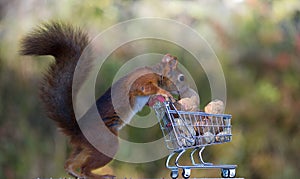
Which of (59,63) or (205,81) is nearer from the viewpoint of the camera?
(59,63)

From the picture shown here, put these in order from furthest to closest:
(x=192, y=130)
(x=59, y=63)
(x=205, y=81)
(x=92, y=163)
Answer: (x=205, y=81), (x=59, y=63), (x=92, y=163), (x=192, y=130)

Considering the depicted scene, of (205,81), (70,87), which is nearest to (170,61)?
(70,87)

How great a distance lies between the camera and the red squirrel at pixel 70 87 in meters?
2.98

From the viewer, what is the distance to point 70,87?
3.24 m

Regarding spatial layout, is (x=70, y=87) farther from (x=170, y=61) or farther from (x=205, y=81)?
(x=205, y=81)

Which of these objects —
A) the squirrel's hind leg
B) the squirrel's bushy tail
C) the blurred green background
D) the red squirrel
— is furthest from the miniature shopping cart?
the blurred green background

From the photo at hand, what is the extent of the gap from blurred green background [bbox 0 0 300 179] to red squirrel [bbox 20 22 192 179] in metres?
2.00

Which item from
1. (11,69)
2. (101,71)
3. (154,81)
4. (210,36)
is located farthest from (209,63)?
(154,81)

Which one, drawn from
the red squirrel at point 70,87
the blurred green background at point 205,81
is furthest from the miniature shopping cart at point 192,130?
the blurred green background at point 205,81

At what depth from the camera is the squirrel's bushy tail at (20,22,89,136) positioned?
3.11m

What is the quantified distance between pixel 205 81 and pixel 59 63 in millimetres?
2704

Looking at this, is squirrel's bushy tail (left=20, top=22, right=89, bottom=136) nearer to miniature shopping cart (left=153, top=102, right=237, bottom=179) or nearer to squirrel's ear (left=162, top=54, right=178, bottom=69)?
squirrel's ear (left=162, top=54, right=178, bottom=69)

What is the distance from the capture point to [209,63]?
5.79 metres

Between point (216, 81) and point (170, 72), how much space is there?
2.28 metres
